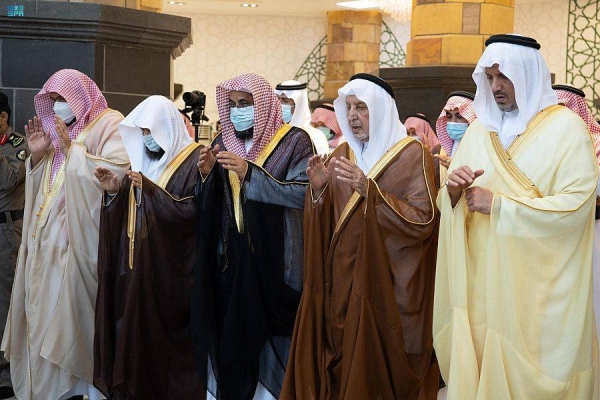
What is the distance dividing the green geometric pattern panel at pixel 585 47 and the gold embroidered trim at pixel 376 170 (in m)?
10.6

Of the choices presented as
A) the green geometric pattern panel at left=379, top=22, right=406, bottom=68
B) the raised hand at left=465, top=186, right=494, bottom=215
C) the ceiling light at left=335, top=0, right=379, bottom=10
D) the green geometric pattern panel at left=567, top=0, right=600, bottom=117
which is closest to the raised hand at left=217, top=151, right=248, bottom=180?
the raised hand at left=465, top=186, right=494, bottom=215

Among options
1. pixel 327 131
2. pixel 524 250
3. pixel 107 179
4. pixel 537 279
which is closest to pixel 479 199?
pixel 524 250

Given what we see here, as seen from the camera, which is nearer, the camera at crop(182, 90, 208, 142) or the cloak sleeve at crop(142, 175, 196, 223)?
the cloak sleeve at crop(142, 175, 196, 223)

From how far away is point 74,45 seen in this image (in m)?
5.91

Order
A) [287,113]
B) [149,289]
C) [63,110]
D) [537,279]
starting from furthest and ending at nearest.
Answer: [287,113]
[63,110]
[149,289]
[537,279]

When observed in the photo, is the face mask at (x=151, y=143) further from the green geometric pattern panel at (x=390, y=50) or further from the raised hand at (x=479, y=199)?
the green geometric pattern panel at (x=390, y=50)

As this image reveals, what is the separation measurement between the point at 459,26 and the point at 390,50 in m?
8.04

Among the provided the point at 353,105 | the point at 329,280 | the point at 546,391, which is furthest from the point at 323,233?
the point at 546,391

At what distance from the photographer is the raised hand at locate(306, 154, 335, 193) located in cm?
411

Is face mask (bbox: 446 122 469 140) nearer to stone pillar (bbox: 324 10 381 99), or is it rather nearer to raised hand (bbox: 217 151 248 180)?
raised hand (bbox: 217 151 248 180)

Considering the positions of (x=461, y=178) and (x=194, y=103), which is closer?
(x=461, y=178)

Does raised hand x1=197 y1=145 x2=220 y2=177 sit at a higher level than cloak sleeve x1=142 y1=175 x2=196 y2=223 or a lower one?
higher

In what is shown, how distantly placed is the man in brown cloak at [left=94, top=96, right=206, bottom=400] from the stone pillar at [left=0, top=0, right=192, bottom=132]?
1.19 m

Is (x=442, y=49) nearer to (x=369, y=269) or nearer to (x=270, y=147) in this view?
(x=270, y=147)
